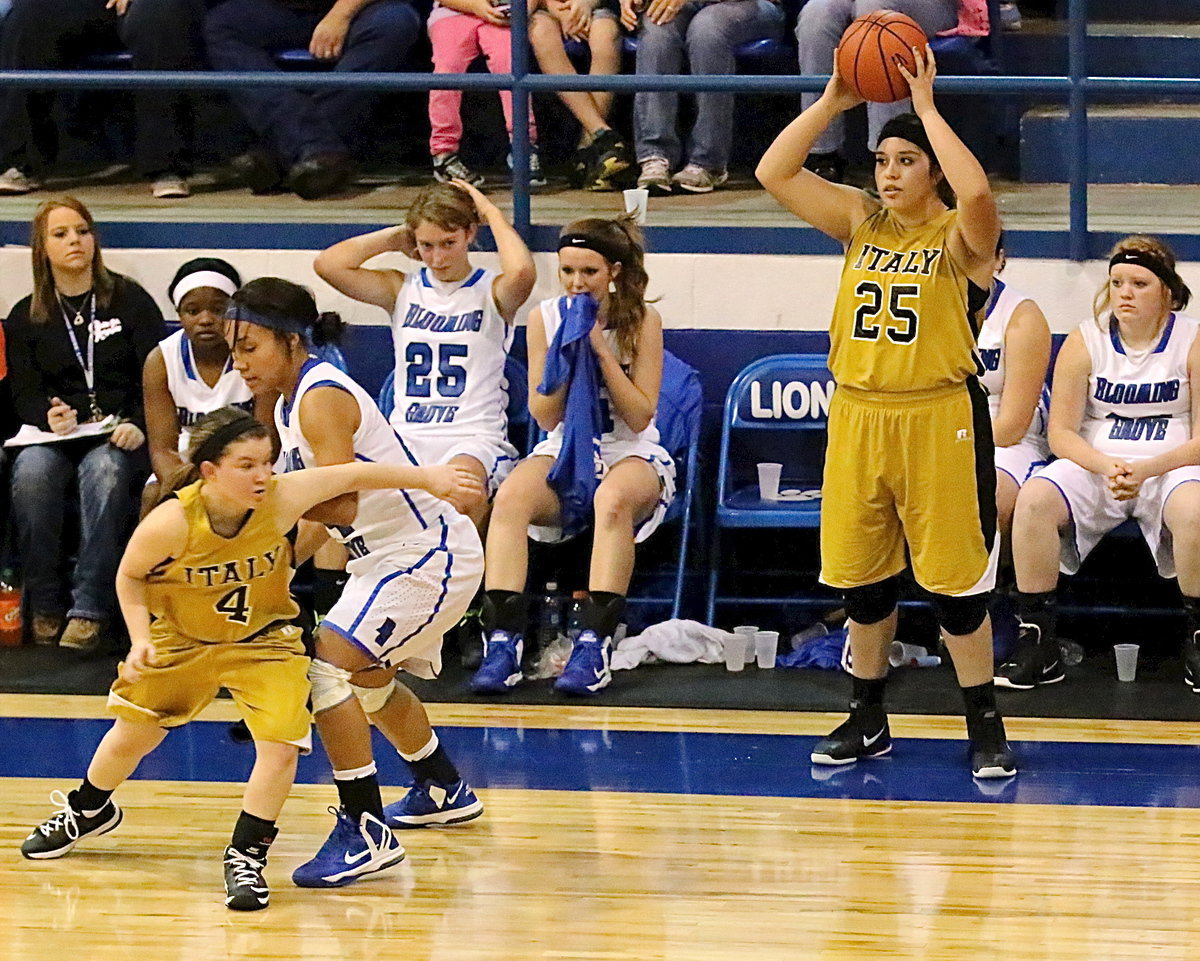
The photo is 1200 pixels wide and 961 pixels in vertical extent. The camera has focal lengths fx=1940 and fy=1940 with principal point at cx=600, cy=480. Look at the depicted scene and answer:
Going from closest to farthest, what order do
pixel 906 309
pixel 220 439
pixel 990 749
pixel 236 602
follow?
pixel 220 439 → pixel 236 602 → pixel 906 309 → pixel 990 749

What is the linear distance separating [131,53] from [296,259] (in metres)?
1.40

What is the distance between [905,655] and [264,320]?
8.73ft

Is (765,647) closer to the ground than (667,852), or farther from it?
closer to the ground

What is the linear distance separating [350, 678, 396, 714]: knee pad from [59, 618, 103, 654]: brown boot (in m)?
2.07

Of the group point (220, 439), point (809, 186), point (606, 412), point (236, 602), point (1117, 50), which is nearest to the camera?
point (220, 439)

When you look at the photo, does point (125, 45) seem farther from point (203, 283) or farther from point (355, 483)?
point (355, 483)

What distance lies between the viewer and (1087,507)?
5.97m

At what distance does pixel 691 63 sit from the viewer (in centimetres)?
719

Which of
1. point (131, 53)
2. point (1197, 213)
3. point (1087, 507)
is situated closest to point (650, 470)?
point (1087, 507)

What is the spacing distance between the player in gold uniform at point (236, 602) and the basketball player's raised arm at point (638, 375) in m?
1.86

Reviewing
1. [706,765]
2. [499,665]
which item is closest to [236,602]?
[706,765]

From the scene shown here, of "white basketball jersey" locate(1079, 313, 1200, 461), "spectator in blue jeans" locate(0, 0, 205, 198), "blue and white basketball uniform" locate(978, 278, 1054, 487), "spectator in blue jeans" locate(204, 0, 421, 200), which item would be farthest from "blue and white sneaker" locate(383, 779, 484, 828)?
"spectator in blue jeans" locate(0, 0, 205, 198)

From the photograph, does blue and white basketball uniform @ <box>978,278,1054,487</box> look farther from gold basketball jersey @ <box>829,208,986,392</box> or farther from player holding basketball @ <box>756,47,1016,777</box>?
gold basketball jersey @ <box>829,208,986,392</box>

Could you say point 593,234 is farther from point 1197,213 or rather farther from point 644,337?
point 1197,213
